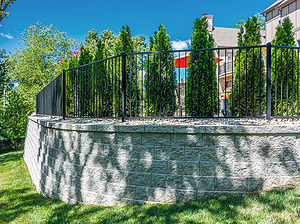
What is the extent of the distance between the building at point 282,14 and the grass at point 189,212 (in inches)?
646

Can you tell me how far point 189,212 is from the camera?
2693 mm

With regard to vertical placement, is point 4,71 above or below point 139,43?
below

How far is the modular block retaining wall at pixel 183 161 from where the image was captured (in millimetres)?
2945

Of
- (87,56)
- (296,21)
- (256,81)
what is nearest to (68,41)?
(87,56)

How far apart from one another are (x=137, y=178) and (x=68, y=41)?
26326 mm

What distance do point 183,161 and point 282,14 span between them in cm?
1854

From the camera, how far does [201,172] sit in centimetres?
299

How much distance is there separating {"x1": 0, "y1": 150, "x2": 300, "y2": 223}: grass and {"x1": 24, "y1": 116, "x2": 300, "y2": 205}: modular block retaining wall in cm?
17

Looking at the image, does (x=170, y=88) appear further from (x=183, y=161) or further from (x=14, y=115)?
(x=14, y=115)

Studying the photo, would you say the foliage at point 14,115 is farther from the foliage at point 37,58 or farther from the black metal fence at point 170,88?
the black metal fence at point 170,88

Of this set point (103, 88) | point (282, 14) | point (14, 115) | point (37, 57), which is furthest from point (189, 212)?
point (37, 57)

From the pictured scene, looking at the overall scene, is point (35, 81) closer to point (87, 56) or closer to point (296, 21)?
point (87, 56)

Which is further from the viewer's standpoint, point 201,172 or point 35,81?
point 35,81

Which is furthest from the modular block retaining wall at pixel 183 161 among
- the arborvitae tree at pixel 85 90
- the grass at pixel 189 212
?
the arborvitae tree at pixel 85 90
